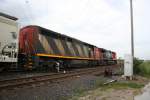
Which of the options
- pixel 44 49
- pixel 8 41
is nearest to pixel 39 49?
pixel 44 49

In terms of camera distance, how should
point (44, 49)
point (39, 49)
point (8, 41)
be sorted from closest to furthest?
point (8, 41)
point (39, 49)
point (44, 49)

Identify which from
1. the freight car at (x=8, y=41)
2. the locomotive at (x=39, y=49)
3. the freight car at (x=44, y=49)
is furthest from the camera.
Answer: the freight car at (x=44, y=49)

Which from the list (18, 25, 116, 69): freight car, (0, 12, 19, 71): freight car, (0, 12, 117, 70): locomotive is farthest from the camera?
(18, 25, 116, 69): freight car

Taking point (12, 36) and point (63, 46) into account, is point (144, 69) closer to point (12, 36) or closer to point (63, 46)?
point (63, 46)

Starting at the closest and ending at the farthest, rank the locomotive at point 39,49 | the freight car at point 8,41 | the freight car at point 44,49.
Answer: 1. the freight car at point 8,41
2. the locomotive at point 39,49
3. the freight car at point 44,49

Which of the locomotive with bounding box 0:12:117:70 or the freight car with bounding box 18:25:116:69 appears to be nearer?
the locomotive with bounding box 0:12:117:70

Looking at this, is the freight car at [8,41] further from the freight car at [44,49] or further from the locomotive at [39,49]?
the freight car at [44,49]

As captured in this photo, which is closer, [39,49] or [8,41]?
[8,41]

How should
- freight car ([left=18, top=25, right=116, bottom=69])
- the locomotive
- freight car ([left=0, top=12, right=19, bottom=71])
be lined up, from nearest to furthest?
freight car ([left=0, top=12, right=19, bottom=71]), the locomotive, freight car ([left=18, top=25, right=116, bottom=69])

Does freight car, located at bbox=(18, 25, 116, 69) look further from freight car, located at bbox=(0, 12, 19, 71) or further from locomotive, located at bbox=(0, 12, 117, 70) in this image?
freight car, located at bbox=(0, 12, 19, 71)

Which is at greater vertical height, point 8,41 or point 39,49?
point 8,41

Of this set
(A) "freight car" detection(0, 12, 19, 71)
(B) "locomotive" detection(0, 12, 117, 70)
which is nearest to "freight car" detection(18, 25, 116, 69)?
(B) "locomotive" detection(0, 12, 117, 70)

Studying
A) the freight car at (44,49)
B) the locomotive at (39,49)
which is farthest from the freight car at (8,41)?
the freight car at (44,49)

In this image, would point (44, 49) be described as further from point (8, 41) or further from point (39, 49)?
point (8, 41)
